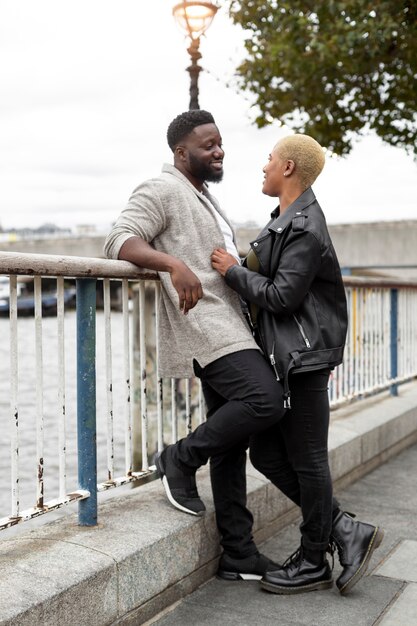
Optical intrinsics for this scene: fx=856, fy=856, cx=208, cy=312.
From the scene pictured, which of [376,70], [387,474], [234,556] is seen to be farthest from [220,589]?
[376,70]

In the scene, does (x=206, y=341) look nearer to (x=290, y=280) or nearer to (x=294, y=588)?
(x=290, y=280)

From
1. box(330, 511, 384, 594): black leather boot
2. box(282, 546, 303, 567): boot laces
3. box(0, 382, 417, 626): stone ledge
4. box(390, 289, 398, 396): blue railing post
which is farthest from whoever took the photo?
box(390, 289, 398, 396): blue railing post

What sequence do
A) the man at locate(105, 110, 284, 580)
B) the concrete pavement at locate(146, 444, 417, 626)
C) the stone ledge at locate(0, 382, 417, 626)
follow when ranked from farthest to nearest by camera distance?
1. the man at locate(105, 110, 284, 580)
2. the concrete pavement at locate(146, 444, 417, 626)
3. the stone ledge at locate(0, 382, 417, 626)

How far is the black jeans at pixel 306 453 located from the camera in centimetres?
326

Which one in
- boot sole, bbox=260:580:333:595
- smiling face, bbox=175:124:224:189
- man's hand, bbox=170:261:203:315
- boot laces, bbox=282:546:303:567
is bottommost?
boot sole, bbox=260:580:333:595

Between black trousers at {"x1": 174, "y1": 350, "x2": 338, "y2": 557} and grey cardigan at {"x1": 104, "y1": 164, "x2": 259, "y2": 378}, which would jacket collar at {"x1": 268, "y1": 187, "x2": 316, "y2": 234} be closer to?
grey cardigan at {"x1": 104, "y1": 164, "x2": 259, "y2": 378}

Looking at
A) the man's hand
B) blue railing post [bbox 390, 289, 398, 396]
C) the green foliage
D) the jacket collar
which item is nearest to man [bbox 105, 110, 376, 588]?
the man's hand

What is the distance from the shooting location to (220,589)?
3400 millimetres

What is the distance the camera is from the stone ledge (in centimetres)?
258

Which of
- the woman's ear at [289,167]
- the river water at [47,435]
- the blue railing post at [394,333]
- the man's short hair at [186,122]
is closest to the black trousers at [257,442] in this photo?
the woman's ear at [289,167]

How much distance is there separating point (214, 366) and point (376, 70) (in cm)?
1086

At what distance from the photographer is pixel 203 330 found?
3.22 meters

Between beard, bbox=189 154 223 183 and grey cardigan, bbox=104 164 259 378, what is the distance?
0.07 metres

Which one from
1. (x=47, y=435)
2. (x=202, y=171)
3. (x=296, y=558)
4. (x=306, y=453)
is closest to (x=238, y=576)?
(x=296, y=558)
